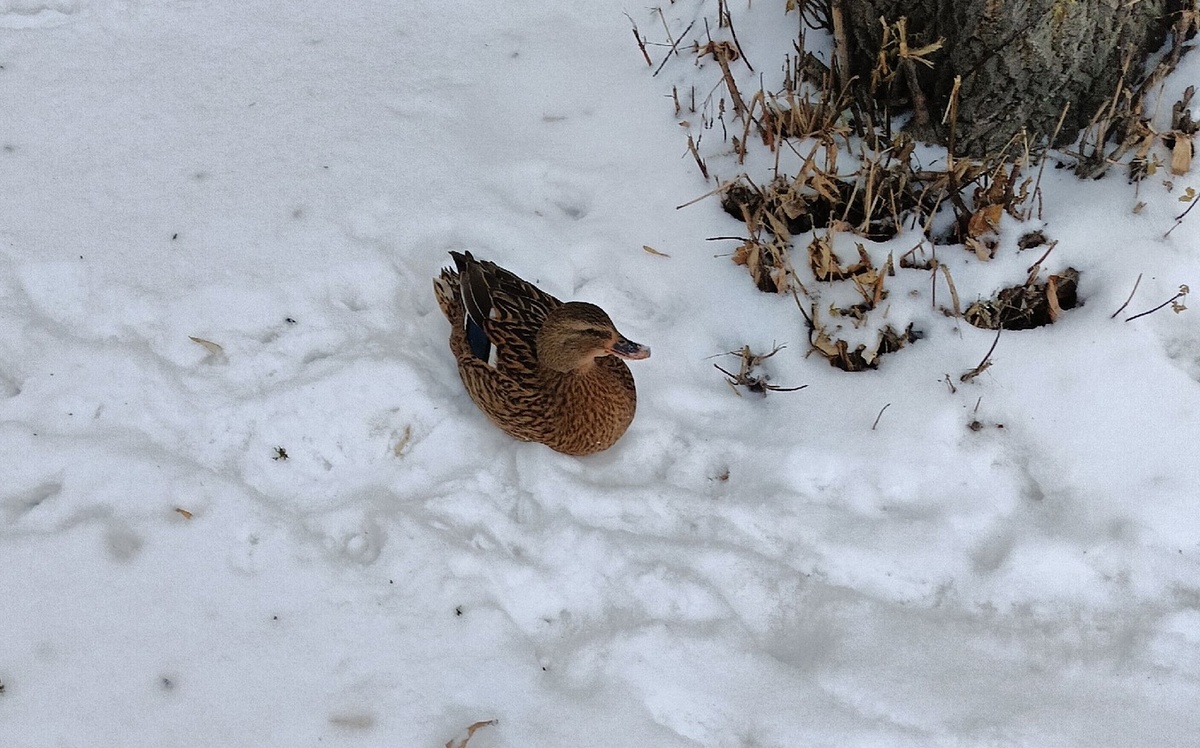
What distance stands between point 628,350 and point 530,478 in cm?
53

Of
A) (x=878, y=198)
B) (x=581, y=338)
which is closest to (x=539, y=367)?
(x=581, y=338)

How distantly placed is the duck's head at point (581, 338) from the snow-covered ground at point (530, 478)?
37 centimetres

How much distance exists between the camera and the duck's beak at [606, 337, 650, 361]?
8.70 ft

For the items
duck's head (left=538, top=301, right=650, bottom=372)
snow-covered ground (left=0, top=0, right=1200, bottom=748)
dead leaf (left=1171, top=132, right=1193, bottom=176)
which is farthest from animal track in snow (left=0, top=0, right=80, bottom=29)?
dead leaf (left=1171, top=132, right=1193, bottom=176)

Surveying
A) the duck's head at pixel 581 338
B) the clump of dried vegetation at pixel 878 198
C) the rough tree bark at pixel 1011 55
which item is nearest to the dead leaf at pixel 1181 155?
Answer: the clump of dried vegetation at pixel 878 198

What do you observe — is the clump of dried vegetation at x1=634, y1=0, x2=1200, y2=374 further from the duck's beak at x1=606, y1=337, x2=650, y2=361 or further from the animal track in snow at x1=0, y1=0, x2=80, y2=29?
the animal track in snow at x1=0, y1=0, x2=80, y2=29

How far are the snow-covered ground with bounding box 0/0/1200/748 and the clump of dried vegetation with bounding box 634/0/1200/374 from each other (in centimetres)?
8


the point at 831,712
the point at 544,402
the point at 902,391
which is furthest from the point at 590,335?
the point at 831,712

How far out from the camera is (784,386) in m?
2.99

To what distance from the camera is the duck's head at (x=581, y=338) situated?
2643 millimetres

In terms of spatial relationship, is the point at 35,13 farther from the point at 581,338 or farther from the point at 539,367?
the point at 581,338

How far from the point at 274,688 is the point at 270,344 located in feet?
3.64

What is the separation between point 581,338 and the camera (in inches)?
105

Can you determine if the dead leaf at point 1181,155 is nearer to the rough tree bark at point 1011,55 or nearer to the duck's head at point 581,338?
the rough tree bark at point 1011,55
